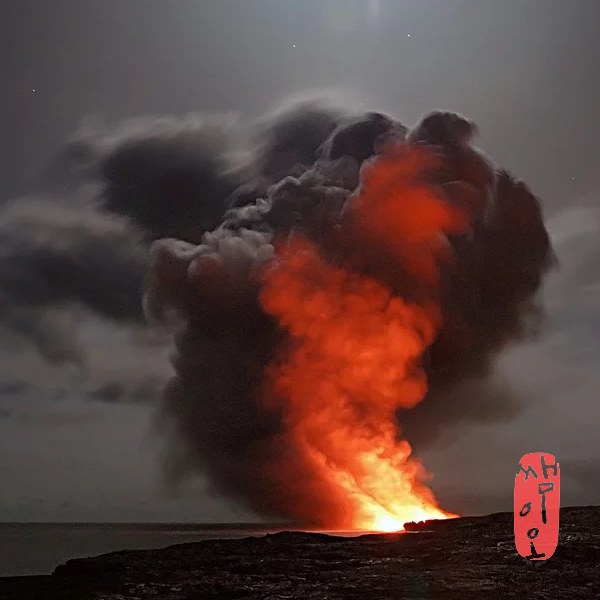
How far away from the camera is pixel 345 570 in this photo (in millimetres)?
45531

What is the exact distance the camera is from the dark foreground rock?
39.0 metres

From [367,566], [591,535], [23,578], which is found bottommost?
[23,578]

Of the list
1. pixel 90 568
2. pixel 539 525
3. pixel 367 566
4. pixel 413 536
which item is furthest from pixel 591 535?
pixel 90 568

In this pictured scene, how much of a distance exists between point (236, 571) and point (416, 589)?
13602mm

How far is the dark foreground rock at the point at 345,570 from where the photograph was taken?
1537 inches

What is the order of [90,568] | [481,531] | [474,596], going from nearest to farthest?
[474,596], [90,568], [481,531]

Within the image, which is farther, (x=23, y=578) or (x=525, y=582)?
(x=23, y=578)

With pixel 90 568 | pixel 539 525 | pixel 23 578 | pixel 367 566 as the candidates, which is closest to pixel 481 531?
pixel 539 525

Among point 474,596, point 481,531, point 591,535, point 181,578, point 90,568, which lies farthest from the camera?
point 481,531

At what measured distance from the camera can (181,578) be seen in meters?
43.8

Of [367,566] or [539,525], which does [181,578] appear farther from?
[539,525]

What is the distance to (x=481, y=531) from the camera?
56.0 metres

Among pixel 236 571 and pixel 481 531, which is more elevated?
pixel 481 531

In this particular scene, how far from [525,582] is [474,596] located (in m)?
5.18
